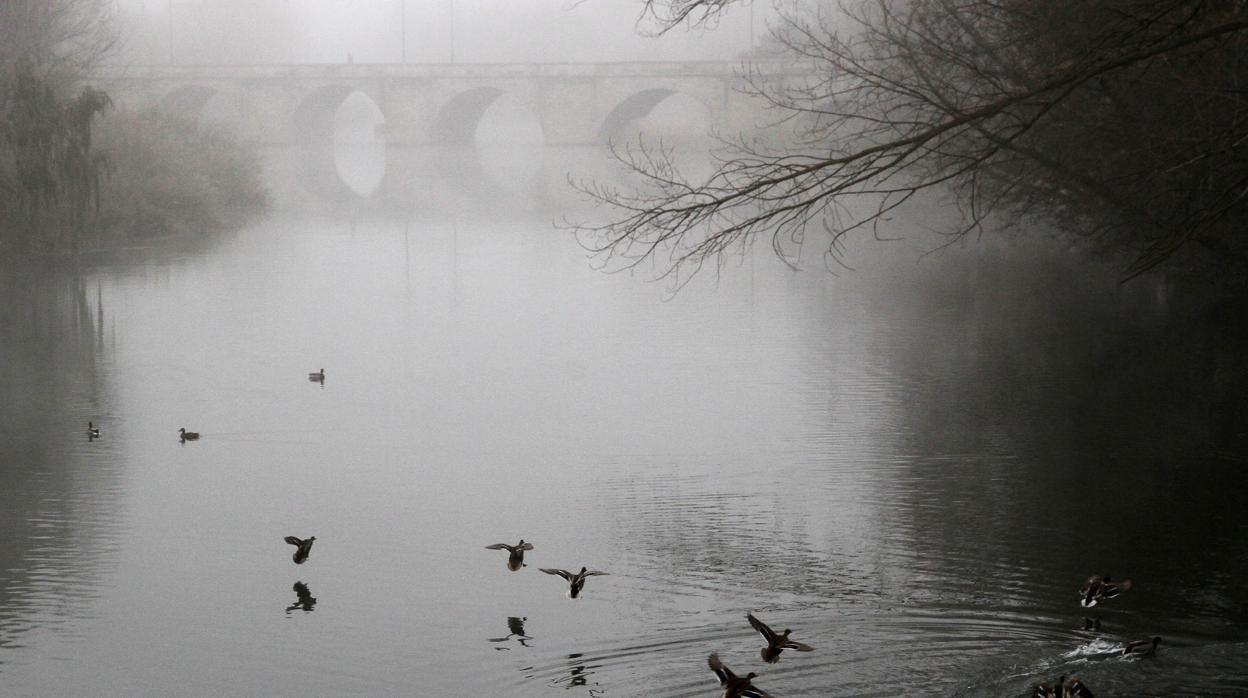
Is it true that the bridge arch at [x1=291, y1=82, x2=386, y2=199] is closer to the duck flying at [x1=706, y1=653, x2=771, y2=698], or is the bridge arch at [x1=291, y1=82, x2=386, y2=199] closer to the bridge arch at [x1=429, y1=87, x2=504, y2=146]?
the bridge arch at [x1=429, y1=87, x2=504, y2=146]

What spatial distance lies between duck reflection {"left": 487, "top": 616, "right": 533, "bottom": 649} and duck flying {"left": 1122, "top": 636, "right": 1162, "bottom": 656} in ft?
9.04

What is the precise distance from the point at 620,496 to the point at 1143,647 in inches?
166

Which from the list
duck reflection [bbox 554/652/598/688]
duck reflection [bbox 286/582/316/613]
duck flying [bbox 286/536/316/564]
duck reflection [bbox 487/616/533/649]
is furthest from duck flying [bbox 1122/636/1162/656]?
duck flying [bbox 286/536/316/564]

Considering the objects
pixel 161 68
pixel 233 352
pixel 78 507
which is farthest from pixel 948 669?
pixel 161 68

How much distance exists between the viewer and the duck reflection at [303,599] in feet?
27.7

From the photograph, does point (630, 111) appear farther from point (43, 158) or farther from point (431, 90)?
point (43, 158)

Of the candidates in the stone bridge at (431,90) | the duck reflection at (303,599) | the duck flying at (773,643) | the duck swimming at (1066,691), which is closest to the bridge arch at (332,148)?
the stone bridge at (431,90)

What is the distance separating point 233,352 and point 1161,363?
372 inches

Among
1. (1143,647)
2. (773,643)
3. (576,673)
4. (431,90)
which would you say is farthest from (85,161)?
(431,90)

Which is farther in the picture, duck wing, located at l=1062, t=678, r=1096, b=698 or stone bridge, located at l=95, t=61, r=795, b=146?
stone bridge, located at l=95, t=61, r=795, b=146

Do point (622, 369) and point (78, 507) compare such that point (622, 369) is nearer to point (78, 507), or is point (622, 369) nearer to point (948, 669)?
point (78, 507)

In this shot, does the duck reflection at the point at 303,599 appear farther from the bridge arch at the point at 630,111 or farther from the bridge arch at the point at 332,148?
the bridge arch at the point at 630,111

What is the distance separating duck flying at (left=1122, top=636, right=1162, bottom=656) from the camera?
23.7 ft

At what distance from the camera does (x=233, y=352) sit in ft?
56.7
